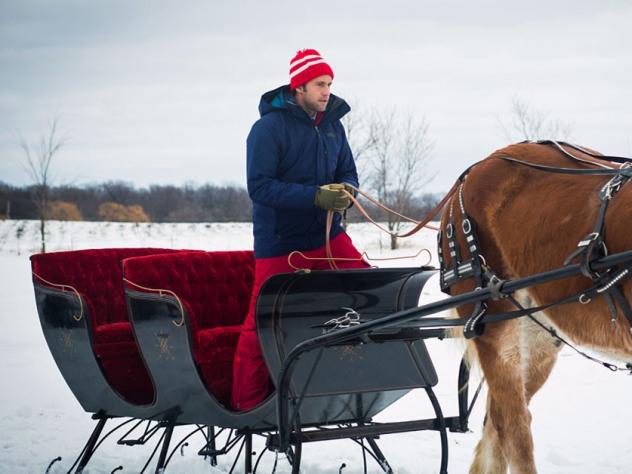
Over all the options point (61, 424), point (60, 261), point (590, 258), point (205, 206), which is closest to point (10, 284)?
point (61, 424)

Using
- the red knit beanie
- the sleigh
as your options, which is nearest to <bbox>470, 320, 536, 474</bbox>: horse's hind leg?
the sleigh

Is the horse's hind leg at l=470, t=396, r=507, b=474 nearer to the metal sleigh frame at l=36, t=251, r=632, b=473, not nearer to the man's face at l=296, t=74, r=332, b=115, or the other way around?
the metal sleigh frame at l=36, t=251, r=632, b=473

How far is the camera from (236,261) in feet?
15.9

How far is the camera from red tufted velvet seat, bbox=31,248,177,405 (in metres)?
4.54

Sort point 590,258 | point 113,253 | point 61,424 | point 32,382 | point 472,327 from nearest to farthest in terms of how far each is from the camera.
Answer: point 590,258 < point 472,327 < point 113,253 < point 61,424 < point 32,382

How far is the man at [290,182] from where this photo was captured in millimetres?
3752

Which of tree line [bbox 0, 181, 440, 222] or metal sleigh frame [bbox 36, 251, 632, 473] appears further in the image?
tree line [bbox 0, 181, 440, 222]

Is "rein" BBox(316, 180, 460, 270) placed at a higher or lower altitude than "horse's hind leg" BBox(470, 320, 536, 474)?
higher

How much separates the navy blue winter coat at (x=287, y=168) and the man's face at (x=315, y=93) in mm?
52

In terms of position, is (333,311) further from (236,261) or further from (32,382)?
(32,382)

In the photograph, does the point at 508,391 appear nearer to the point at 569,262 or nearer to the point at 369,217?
the point at 569,262

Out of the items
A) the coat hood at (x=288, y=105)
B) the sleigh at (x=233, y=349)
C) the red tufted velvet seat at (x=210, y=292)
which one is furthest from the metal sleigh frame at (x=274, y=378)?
the coat hood at (x=288, y=105)

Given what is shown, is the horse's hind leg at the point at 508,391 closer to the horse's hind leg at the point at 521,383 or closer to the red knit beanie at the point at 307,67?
the horse's hind leg at the point at 521,383

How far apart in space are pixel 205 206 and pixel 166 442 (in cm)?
4081
